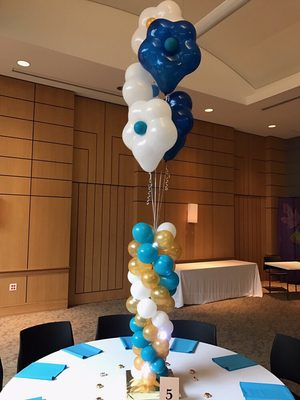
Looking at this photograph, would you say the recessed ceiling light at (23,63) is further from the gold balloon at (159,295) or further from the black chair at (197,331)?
the gold balloon at (159,295)

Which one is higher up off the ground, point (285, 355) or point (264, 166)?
point (264, 166)

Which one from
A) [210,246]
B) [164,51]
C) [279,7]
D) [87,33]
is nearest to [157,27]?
[164,51]

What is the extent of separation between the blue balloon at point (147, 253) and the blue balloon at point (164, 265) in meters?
0.03

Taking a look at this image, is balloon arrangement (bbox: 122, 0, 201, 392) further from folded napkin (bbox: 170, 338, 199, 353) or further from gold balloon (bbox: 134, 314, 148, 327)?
folded napkin (bbox: 170, 338, 199, 353)

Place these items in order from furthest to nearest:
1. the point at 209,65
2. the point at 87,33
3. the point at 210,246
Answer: the point at 210,246, the point at 209,65, the point at 87,33

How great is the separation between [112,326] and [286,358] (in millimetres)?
1373

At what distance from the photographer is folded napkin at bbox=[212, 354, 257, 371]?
1947 millimetres

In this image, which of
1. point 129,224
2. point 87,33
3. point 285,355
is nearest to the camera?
point 285,355

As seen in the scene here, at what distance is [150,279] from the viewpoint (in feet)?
5.80

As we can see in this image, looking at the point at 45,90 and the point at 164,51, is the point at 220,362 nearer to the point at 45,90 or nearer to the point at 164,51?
the point at 164,51

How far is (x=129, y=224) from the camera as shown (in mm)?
6855

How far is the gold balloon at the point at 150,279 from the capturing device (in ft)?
5.81

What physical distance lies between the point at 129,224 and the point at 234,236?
3114mm

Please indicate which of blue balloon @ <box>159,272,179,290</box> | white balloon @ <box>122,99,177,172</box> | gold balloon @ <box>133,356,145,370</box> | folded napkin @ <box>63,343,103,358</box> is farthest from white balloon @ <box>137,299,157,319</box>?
white balloon @ <box>122,99,177,172</box>
